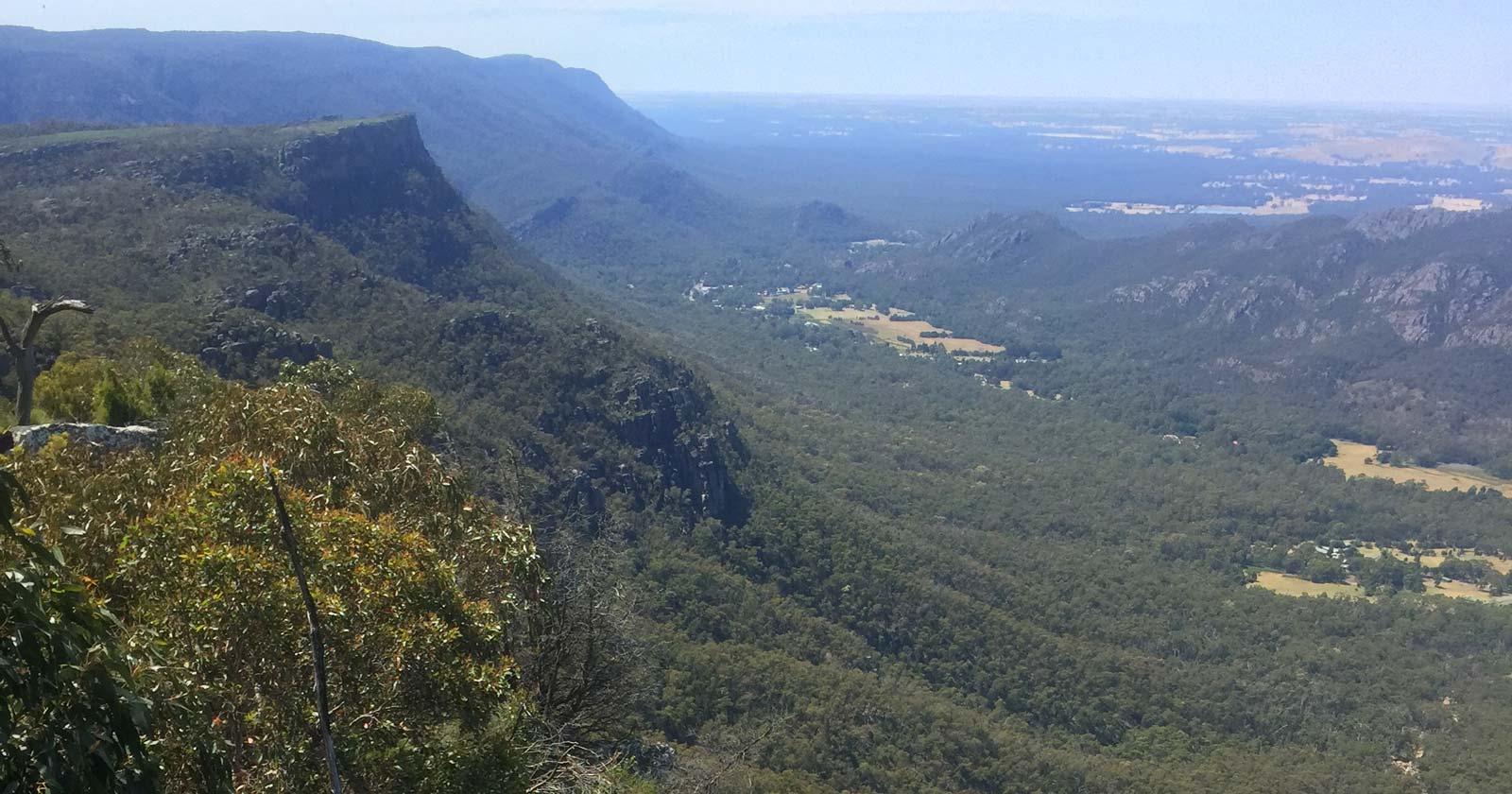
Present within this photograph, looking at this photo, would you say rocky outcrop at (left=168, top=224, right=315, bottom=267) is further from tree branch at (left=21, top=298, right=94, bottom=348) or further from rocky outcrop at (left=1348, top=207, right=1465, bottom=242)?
rocky outcrop at (left=1348, top=207, right=1465, bottom=242)

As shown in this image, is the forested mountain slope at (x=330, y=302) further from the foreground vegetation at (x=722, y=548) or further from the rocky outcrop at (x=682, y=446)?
the foreground vegetation at (x=722, y=548)

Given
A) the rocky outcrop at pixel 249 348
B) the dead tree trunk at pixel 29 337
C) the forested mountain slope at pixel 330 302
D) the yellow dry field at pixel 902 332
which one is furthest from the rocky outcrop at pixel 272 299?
the yellow dry field at pixel 902 332

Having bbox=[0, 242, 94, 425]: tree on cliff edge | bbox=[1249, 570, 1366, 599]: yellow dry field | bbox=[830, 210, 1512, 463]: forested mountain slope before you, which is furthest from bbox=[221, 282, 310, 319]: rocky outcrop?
bbox=[830, 210, 1512, 463]: forested mountain slope

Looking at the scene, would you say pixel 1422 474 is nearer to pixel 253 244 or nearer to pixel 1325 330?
pixel 1325 330

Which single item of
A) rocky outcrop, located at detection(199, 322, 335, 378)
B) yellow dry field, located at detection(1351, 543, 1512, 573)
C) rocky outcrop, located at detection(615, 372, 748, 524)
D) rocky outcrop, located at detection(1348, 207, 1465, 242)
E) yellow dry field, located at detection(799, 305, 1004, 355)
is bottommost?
yellow dry field, located at detection(1351, 543, 1512, 573)

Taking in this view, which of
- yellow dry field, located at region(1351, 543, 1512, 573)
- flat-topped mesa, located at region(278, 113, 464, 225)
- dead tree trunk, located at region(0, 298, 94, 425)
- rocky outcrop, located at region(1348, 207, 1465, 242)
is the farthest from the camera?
rocky outcrop, located at region(1348, 207, 1465, 242)

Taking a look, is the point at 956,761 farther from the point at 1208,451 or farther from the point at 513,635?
the point at 1208,451

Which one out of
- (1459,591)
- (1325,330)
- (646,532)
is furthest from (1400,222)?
(646,532)
